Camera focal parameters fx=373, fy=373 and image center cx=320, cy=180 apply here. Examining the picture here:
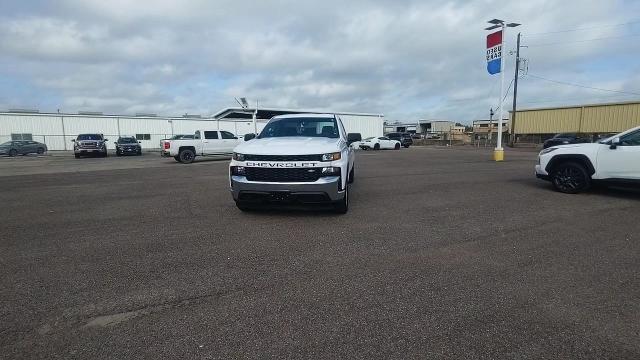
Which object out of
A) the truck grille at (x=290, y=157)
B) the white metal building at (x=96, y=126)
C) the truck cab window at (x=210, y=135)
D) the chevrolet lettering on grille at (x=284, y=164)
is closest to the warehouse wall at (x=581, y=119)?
the white metal building at (x=96, y=126)

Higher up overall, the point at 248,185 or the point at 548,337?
the point at 248,185

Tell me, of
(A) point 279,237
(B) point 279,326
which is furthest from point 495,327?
(A) point 279,237

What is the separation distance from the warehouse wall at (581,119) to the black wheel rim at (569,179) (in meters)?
34.3

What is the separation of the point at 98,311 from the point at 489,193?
8.16 metres

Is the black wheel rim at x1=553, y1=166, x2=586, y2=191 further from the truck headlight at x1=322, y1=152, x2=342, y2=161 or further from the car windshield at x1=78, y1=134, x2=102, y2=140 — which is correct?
the car windshield at x1=78, y1=134, x2=102, y2=140

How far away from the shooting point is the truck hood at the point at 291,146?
5.87 m

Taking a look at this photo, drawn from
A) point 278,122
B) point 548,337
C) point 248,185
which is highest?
point 278,122

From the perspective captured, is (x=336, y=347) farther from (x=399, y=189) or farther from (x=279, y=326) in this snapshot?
(x=399, y=189)

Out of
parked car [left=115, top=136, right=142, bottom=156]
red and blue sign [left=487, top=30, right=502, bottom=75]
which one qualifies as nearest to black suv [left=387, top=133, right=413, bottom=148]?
red and blue sign [left=487, top=30, right=502, bottom=75]

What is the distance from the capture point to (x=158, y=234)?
5.50 meters

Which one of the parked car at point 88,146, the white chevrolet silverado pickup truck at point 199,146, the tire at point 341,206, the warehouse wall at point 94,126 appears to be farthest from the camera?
the warehouse wall at point 94,126

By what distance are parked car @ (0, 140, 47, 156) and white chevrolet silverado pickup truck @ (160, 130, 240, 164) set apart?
18680mm

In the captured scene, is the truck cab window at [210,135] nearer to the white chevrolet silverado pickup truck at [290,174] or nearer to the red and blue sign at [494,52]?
the red and blue sign at [494,52]

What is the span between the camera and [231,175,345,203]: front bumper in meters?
5.79
